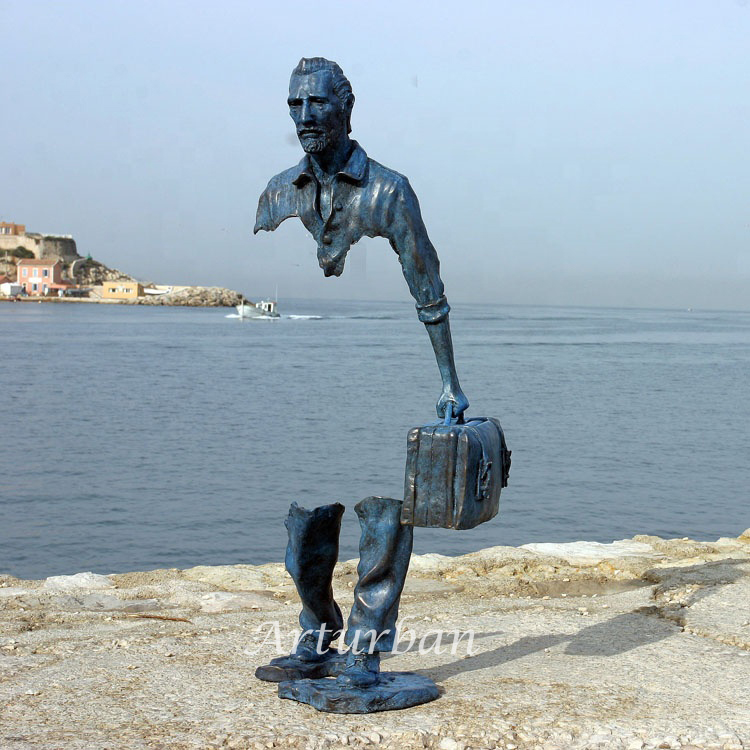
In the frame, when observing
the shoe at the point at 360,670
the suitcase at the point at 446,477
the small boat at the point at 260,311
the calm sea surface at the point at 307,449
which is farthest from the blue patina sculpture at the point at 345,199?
the small boat at the point at 260,311

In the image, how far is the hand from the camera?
4484 millimetres

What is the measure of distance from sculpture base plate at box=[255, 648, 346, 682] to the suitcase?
2.51 ft

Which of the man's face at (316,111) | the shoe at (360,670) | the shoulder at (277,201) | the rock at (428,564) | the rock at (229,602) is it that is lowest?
A: the rock at (229,602)

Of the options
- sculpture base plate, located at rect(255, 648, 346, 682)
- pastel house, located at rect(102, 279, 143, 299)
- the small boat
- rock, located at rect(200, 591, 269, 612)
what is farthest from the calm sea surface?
pastel house, located at rect(102, 279, 143, 299)

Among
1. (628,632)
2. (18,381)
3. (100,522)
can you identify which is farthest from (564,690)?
(18,381)

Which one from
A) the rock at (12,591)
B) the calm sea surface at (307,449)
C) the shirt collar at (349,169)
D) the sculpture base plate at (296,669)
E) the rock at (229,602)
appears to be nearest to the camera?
the shirt collar at (349,169)

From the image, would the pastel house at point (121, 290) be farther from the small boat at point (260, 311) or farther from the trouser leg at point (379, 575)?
the trouser leg at point (379, 575)

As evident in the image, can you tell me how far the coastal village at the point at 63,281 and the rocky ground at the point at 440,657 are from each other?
108 meters

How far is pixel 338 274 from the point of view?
15.2ft

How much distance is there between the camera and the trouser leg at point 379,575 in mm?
4328

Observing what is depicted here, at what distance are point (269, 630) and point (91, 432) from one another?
16.6 metres

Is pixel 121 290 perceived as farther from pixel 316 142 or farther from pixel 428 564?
pixel 316 142

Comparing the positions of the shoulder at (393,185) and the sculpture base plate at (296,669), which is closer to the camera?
the shoulder at (393,185)

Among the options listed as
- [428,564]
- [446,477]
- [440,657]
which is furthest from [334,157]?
[428,564]
